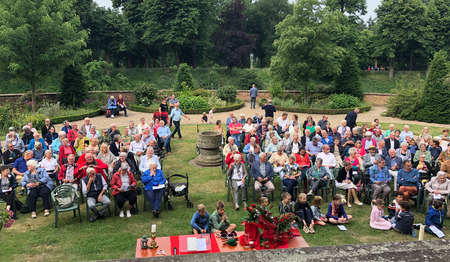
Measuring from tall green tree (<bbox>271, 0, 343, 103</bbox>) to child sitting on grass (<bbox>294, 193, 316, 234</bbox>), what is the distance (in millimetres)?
18282

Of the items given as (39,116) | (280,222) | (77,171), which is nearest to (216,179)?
(77,171)

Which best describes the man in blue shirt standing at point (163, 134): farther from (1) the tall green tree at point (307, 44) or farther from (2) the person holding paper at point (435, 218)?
(1) the tall green tree at point (307, 44)

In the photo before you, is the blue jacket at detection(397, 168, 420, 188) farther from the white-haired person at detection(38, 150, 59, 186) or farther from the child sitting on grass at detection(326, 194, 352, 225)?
the white-haired person at detection(38, 150, 59, 186)

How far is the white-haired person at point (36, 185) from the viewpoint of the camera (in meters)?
8.34

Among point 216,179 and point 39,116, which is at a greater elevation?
point 39,116

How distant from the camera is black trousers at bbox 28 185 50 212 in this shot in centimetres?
834

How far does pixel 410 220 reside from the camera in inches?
293

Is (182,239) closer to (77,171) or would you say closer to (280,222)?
(280,222)

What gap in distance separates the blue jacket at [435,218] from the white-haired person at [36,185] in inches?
348

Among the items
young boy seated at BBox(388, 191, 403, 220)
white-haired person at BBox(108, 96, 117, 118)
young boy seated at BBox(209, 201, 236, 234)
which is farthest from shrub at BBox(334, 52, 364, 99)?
young boy seated at BBox(209, 201, 236, 234)

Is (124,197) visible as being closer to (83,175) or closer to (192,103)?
(83,175)

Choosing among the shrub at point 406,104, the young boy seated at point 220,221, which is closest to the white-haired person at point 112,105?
the young boy seated at point 220,221

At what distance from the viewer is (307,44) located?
81.0 ft

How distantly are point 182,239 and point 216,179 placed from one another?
500 cm
